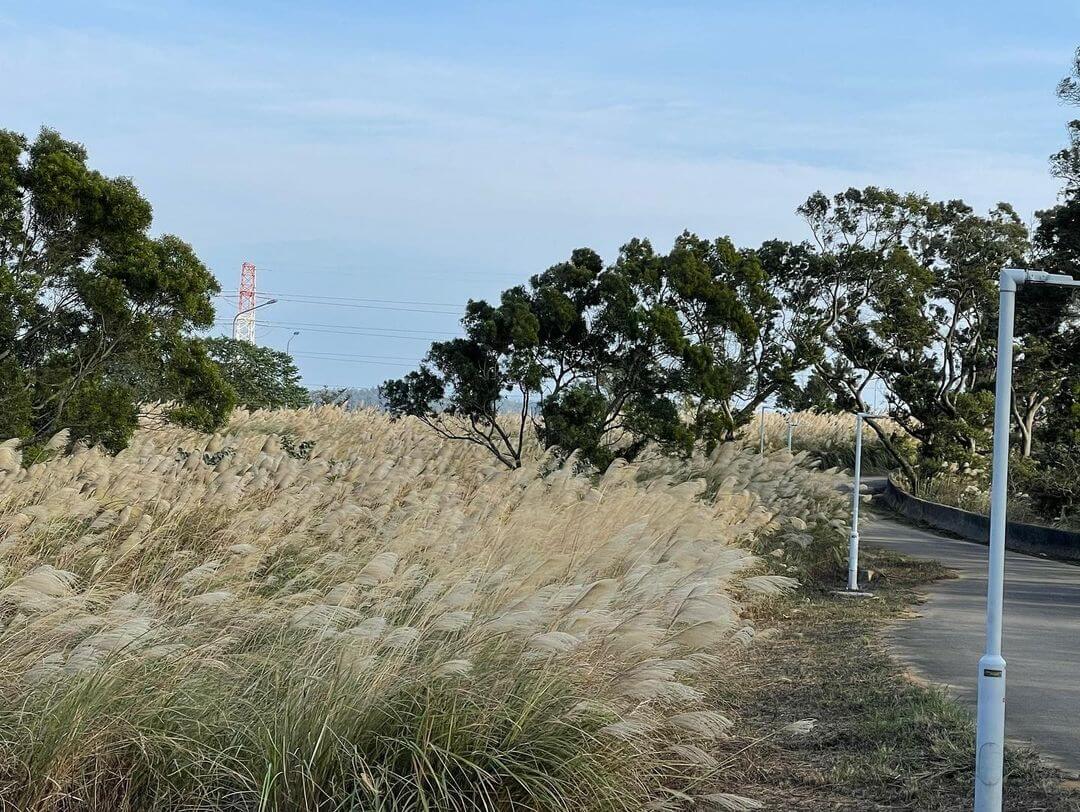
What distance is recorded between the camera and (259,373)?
4034cm

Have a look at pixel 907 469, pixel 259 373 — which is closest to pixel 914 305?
pixel 907 469

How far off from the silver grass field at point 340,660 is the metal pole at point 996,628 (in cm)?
127

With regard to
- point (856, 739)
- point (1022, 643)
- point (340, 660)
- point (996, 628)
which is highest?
point (996, 628)

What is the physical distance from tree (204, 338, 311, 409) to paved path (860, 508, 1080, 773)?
2325 centimetres

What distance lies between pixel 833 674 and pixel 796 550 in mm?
9139

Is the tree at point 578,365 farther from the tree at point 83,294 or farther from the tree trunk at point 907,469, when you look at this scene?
the tree trunk at point 907,469

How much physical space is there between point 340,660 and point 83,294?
10066 millimetres

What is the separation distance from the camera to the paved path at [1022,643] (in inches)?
342

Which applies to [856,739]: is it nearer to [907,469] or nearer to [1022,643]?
[1022,643]

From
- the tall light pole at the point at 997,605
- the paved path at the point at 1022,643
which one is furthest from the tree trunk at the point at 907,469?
the tall light pole at the point at 997,605

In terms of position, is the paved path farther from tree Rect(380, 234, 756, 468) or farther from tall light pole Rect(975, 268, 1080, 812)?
tree Rect(380, 234, 756, 468)

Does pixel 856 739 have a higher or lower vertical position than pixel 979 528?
higher

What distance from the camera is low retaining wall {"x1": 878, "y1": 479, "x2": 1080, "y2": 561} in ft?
76.9

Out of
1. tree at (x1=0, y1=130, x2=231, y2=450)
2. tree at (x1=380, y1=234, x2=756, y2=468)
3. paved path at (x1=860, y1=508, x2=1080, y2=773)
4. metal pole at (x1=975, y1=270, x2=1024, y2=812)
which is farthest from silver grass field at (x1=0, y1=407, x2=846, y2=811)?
tree at (x1=380, y1=234, x2=756, y2=468)
